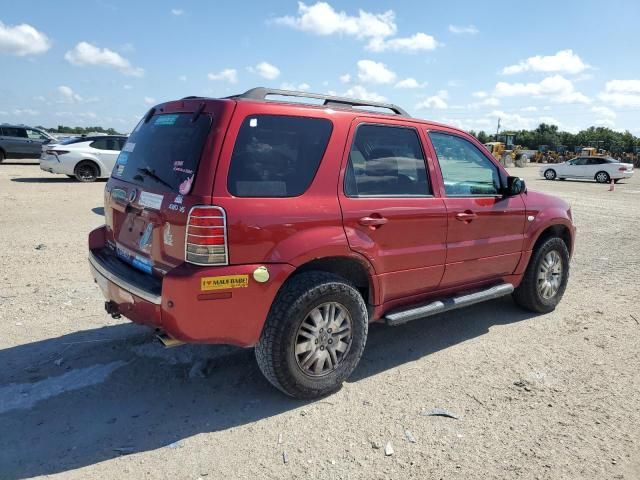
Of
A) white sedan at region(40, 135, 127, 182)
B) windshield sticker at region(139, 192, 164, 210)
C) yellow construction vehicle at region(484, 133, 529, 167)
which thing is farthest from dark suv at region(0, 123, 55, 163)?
yellow construction vehicle at region(484, 133, 529, 167)

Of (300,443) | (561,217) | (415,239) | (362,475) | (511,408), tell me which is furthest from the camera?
(561,217)

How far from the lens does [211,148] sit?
300cm

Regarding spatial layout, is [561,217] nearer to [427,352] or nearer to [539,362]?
[539,362]

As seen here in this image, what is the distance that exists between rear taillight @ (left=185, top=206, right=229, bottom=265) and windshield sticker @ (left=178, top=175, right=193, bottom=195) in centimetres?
15

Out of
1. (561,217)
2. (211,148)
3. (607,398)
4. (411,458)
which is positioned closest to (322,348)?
(411,458)

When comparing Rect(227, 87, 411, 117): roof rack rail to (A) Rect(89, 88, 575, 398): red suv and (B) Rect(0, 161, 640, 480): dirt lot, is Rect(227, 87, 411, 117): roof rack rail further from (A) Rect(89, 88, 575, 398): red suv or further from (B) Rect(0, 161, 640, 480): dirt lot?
(B) Rect(0, 161, 640, 480): dirt lot

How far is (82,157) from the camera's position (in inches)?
619

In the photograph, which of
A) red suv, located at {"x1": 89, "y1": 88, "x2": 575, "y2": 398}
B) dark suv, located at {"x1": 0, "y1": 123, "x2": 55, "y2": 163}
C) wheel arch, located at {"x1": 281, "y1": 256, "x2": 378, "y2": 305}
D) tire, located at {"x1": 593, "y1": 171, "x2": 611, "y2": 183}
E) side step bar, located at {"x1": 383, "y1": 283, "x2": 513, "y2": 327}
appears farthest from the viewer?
tire, located at {"x1": 593, "y1": 171, "x2": 611, "y2": 183}

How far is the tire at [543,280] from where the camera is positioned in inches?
201

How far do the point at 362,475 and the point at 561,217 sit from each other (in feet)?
12.1

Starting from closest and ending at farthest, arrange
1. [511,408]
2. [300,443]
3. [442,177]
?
[300,443] → [511,408] → [442,177]

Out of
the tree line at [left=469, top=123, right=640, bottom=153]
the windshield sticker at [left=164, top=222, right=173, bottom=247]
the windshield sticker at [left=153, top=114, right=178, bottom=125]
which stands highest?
the tree line at [left=469, top=123, right=640, bottom=153]

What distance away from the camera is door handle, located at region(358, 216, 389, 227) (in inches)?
138

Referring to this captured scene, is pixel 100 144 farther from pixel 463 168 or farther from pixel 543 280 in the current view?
pixel 543 280
